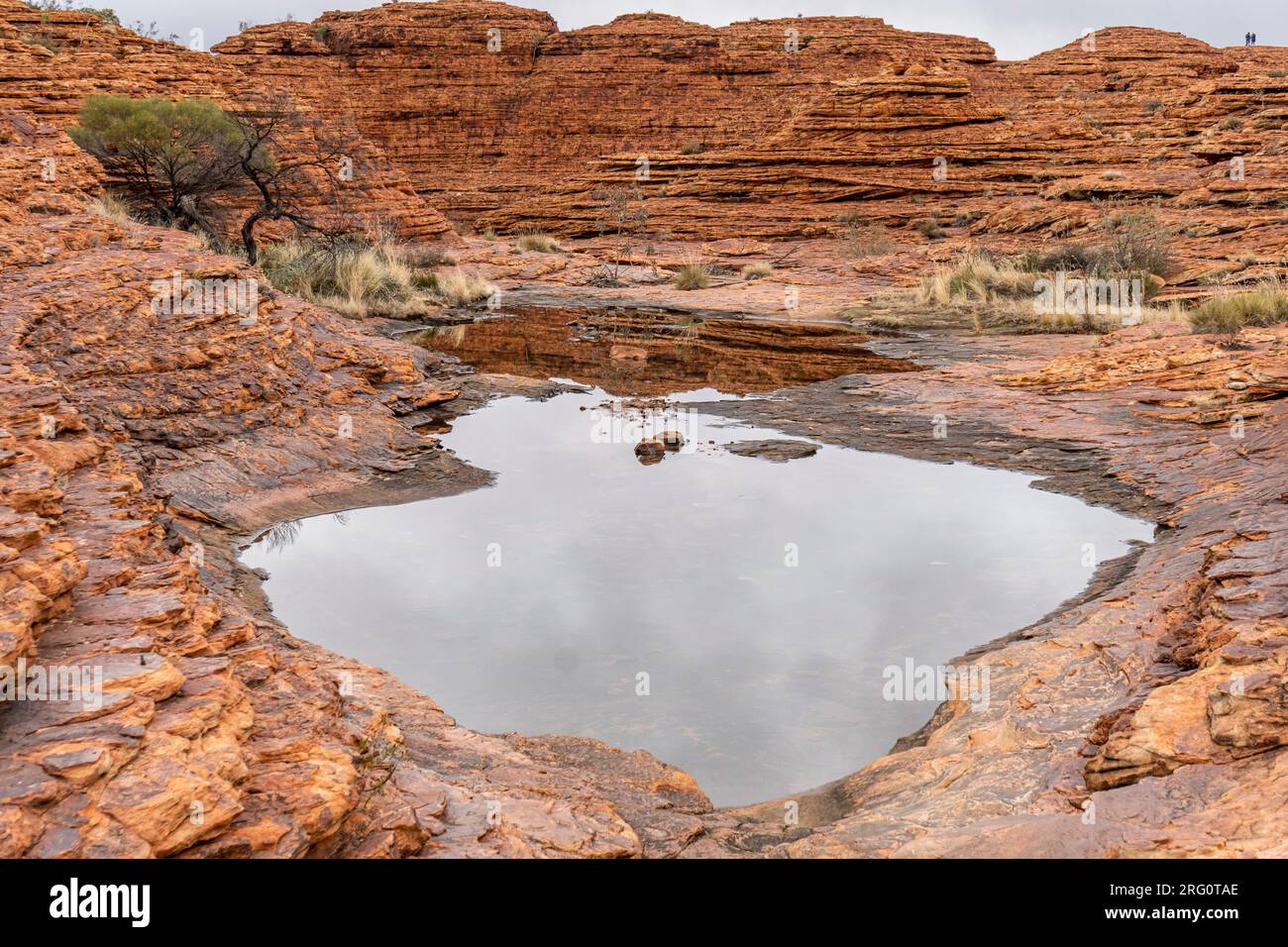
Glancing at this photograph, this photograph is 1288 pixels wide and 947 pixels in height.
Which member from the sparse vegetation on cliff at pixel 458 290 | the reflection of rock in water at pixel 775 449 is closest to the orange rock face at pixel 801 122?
the sparse vegetation on cliff at pixel 458 290

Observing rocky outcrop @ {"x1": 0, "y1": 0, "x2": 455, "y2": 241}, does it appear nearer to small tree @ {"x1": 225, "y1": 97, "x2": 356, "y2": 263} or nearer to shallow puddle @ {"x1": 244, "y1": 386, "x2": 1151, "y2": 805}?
small tree @ {"x1": 225, "y1": 97, "x2": 356, "y2": 263}

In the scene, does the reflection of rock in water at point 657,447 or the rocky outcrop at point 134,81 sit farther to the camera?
the rocky outcrop at point 134,81

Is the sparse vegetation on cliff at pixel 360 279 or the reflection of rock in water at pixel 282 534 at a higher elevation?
the sparse vegetation on cliff at pixel 360 279

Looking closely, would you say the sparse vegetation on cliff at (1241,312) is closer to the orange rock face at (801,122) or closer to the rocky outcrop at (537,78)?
the orange rock face at (801,122)

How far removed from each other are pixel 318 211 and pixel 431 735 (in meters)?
26.3

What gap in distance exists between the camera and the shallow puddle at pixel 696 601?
5516 mm

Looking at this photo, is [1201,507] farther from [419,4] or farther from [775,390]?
[419,4]

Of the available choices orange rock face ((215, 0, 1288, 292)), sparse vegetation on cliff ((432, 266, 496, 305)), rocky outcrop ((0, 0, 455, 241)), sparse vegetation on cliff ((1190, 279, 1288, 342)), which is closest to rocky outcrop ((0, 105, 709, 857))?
sparse vegetation on cliff ((1190, 279, 1288, 342))

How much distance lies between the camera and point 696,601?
6.84 metres

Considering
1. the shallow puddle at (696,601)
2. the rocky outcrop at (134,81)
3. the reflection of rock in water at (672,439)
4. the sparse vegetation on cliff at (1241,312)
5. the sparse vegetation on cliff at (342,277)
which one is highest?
the rocky outcrop at (134,81)

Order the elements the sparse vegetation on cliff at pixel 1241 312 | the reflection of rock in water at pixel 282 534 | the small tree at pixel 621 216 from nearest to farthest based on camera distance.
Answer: the reflection of rock in water at pixel 282 534, the sparse vegetation on cliff at pixel 1241 312, the small tree at pixel 621 216

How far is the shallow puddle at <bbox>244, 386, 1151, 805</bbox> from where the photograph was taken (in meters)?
5.52

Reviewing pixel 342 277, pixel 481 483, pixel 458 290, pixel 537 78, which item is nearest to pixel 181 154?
pixel 342 277

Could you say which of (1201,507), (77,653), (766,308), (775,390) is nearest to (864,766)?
(77,653)
